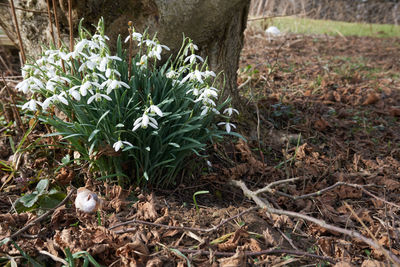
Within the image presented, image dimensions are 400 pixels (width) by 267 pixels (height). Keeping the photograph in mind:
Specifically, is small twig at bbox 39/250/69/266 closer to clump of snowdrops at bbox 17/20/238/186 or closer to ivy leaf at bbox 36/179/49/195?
ivy leaf at bbox 36/179/49/195

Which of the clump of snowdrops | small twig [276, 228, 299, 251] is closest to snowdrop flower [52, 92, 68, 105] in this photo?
the clump of snowdrops

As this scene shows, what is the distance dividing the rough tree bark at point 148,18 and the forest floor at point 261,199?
0.64 meters

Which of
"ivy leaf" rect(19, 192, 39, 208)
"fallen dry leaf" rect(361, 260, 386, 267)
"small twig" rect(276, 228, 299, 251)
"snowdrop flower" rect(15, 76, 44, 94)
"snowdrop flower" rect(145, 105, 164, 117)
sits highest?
"snowdrop flower" rect(15, 76, 44, 94)

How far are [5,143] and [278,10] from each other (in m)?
8.46

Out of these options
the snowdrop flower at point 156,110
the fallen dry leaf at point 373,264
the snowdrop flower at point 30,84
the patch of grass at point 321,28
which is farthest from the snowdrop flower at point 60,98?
the patch of grass at point 321,28

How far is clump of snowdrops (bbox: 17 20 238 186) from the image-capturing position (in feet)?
6.12

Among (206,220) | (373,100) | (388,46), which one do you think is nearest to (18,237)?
(206,220)

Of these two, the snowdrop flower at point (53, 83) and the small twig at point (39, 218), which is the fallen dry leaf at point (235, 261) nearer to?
the small twig at point (39, 218)

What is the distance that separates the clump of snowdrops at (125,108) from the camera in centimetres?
187

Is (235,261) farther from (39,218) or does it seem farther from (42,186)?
(42,186)

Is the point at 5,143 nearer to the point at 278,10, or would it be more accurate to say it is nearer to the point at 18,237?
the point at 18,237

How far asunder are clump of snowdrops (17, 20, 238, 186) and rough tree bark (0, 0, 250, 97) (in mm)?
462

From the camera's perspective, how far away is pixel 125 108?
1.86 metres

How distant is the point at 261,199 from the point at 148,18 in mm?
1488
